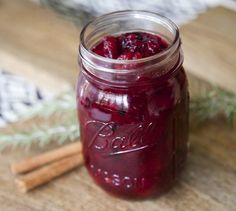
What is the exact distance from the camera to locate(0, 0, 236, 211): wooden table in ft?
2.56

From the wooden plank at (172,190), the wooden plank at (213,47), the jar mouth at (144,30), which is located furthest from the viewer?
the wooden plank at (213,47)

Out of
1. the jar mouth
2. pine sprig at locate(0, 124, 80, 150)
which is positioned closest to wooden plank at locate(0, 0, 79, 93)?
pine sprig at locate(0, 124, 80, 150)

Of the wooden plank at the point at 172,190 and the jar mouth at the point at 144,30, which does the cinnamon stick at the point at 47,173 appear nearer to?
the wooden plank at the point at 172,190

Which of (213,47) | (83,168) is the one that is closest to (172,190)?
(83,168)

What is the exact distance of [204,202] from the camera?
0.77 meters

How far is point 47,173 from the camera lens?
0.82m

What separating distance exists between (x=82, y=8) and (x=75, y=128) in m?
0.60

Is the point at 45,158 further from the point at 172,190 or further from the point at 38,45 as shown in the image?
the point at 38,45

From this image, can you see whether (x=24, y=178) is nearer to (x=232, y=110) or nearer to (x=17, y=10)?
(x=232, y=110)

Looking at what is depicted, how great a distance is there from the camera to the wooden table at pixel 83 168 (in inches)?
30.8

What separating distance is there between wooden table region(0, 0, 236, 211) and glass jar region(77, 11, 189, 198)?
0.03 meters

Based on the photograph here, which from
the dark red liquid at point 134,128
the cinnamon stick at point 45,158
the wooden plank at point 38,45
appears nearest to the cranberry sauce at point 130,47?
the dark red liquid at point 134,128

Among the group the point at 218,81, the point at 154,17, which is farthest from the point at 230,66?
the point at 154,17

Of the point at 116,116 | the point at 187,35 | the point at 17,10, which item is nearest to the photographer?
the point at 116,116
